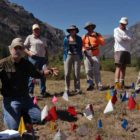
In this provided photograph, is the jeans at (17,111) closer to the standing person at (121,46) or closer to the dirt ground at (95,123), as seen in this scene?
the dirt ground at (95,123)

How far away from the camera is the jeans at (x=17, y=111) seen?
23.0 feet

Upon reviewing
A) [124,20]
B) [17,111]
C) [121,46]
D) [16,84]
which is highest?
[124,20]


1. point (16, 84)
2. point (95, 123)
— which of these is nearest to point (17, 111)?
point (16, 84)

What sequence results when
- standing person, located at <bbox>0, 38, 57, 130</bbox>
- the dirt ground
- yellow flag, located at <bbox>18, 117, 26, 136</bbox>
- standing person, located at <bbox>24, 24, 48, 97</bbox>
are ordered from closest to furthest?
1. yellow flag, located at <bbox>18, 117, 26, 136</bbox>
2. standing person, located at <bbox>0, 38, 57, 130</bbox>
3. the dirt ground
4. standing person, located at <bbox>24, 24, 48, 97</bbox>

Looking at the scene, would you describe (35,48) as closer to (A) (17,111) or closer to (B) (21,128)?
(A) (17,111)

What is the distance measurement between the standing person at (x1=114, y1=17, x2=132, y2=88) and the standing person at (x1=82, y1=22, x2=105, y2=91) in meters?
0.40

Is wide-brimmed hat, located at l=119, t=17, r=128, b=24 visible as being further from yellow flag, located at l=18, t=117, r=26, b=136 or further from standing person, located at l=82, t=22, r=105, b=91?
yellow flag, located at l=18, t=117, r=26, b=136

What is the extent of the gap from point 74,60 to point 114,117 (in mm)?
2693

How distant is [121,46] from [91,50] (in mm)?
738

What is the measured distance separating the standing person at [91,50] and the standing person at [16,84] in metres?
3.89

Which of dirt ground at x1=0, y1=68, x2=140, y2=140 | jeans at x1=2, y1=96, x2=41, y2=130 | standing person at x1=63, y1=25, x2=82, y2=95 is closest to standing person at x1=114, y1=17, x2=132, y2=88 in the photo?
standing person at x1=63, y1=25, x2=82, y2=95

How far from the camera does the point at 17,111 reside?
705cm

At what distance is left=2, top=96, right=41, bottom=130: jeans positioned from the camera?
23.0 ft

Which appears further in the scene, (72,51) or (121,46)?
(121,46)
